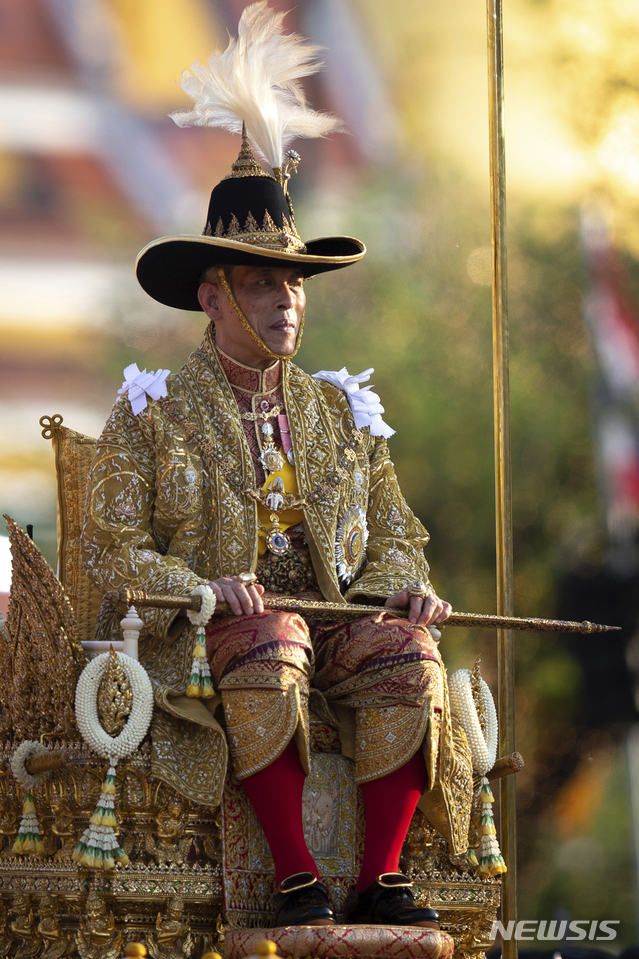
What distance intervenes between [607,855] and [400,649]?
8.54 ft

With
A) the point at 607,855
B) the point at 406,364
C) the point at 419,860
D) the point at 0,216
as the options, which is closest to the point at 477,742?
the point at 419,860

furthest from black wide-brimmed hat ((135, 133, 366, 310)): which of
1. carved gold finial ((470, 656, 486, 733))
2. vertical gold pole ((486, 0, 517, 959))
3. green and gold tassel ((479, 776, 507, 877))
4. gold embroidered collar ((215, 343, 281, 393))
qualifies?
green and gold tassel ((479, 776, 507, 877))

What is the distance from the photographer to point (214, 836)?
3049mm

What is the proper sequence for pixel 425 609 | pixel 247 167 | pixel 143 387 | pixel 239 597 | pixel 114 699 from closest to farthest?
1. pixel 114 699
2. pixel 239 597
3. pixel 425 609
4. pixel 143 387
5. pixel 247 167

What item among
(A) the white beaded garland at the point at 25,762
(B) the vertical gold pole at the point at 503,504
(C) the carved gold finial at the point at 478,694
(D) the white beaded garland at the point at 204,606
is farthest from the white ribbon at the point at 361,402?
(A) the white beaded garland at the point at 25,762

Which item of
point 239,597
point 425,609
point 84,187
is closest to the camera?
point 239,597

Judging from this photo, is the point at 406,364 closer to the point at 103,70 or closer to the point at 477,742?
the point at 103,70

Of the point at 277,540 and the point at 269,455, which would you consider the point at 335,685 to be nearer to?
the point at 277,540

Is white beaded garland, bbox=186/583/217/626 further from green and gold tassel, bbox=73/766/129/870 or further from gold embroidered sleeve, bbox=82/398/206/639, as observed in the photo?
green and gold tassel, bbox=73/766/129/870

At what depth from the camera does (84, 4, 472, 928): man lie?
3.02 m

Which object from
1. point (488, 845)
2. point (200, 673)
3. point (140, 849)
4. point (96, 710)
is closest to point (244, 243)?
point (200, 673)

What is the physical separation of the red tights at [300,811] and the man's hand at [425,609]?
37 cm

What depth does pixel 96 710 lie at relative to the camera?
299 centimetres

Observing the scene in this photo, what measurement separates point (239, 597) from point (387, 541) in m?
0.72
